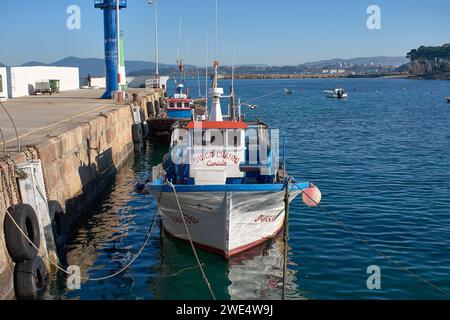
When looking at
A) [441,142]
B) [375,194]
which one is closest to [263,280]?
[375,194]

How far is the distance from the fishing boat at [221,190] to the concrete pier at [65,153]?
3249 millimetres

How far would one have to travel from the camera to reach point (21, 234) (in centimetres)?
1104

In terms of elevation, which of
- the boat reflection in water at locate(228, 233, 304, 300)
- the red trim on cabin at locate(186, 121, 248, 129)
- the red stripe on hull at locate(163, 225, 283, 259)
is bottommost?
the boat reflection in water at locate(228, 233, 304, 300)

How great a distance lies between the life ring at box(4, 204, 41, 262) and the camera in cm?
1098

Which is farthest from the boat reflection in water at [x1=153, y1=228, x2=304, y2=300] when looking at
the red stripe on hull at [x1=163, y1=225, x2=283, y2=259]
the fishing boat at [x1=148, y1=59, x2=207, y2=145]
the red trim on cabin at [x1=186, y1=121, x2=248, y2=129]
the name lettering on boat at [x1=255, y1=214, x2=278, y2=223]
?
the fishing boat at [x1=148, y1=59, x2=207, y2=145]

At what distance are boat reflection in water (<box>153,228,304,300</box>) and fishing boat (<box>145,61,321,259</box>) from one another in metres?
0.30

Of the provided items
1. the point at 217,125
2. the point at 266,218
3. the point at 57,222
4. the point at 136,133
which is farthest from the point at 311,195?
the point at 136,133

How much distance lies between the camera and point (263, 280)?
42.3 feet

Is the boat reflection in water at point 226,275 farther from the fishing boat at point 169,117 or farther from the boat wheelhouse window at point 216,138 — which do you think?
the fishing boat at point 169,117

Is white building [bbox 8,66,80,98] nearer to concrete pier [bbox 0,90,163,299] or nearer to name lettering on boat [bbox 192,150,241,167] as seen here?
concrete pier [bbox 0,90,163,299]

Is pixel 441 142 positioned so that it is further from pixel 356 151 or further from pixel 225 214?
pixel 225 214

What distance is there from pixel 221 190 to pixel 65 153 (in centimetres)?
689

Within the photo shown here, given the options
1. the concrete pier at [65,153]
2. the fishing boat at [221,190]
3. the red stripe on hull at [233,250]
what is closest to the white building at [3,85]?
the concrete pier at [65,153]

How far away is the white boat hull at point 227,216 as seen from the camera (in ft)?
43.5
